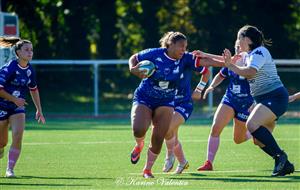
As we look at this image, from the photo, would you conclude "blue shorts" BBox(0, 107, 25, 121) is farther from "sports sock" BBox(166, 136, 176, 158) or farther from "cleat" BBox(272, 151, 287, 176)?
"cleat" BBox(272, 151, 287, 176)

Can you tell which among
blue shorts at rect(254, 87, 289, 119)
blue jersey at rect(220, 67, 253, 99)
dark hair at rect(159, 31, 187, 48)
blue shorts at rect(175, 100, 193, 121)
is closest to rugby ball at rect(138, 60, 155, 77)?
dark hair at rect(159, 31, 187, 48)

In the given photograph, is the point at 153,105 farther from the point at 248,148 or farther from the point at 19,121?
the point at 248,148

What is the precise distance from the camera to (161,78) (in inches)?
412

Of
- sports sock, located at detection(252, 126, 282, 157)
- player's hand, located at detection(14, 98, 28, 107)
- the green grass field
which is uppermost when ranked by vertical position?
player's hand, located at detection(14, 98, 28, 107)

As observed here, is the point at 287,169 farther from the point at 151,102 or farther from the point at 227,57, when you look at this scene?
the point at 151,102

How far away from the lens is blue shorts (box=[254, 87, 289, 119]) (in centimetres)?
1071

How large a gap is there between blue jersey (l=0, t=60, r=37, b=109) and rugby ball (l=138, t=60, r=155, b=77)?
6.07 feet

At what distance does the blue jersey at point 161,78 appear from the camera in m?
10.5

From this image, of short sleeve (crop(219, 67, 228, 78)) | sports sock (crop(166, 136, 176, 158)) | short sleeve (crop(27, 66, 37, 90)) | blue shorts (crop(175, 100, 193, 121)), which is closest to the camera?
short sleeve (crop(27, 66, 37, 90))

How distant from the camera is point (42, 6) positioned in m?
35.5

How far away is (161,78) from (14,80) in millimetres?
2080

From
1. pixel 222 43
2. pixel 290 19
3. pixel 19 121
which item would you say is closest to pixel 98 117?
pixel 222 43

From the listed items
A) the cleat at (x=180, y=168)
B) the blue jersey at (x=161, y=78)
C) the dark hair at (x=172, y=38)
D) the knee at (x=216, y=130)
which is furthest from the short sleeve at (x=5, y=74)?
the knee at (x=216, y=130)

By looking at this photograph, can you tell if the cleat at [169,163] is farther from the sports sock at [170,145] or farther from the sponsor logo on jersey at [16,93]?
the sponsor logo on jersey at [16,93]
